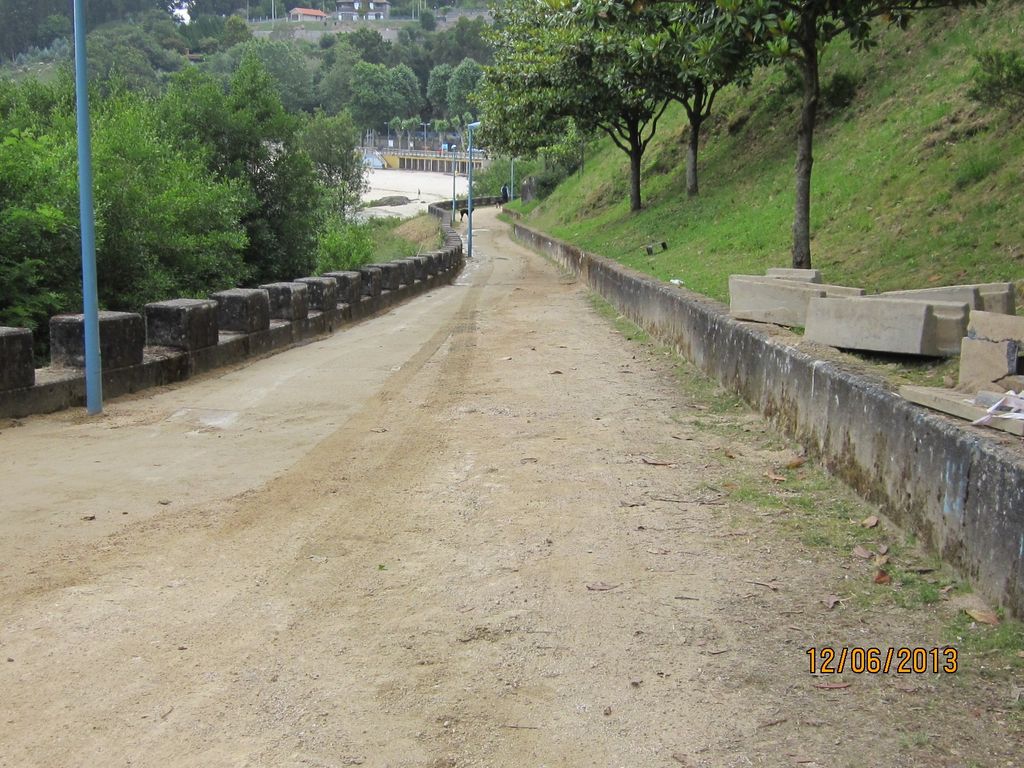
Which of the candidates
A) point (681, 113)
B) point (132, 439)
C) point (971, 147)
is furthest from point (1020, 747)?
point (681, 113)

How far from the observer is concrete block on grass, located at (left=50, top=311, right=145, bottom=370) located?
9.45 metres

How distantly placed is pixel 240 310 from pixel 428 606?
881 centimetres

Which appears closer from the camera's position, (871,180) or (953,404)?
(953,404)

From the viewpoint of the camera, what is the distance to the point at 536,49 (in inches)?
1128

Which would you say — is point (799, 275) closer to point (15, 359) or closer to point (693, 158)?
point (15, 359)

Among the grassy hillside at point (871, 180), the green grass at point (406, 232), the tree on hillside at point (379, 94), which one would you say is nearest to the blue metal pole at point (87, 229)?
the grassy hillside at point (871, 180)

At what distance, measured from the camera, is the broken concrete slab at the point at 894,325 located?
745 centimetres

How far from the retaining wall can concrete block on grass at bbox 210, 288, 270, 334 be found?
1cm

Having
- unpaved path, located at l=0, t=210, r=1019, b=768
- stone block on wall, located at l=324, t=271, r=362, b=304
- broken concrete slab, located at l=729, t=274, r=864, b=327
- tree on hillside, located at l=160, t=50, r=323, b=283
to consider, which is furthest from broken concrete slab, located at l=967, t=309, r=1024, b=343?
tree on hillside, located at l=160, t=50, r=323, b=283

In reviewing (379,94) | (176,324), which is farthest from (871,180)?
(379,94)

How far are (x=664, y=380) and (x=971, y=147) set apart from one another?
6.68 metres

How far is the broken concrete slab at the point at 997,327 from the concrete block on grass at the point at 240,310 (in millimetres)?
8911

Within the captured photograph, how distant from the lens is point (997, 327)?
6.08m

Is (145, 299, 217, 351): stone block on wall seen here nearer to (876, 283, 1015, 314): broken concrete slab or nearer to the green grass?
(876, 283, 1015, 314): broken concrete slab
